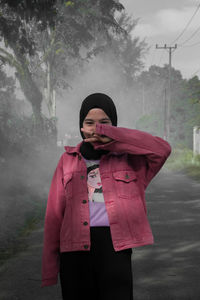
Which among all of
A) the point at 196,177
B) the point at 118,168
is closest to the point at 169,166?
the point at 196,177

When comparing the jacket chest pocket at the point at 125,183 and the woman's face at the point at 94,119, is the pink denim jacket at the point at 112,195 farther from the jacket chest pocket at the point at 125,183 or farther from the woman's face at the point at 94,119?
the woman's face at the point at 94,119

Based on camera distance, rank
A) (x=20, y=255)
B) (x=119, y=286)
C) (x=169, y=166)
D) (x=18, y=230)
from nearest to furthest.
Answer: (x=119, y=286), (x=20, y=255), (x=18, y=230), (x=169, y=166)

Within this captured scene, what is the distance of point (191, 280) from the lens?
4.74m

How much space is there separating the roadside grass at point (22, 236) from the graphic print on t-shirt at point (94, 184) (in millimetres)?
3292

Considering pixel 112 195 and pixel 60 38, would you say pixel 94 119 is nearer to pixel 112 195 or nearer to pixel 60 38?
pixel 112 195

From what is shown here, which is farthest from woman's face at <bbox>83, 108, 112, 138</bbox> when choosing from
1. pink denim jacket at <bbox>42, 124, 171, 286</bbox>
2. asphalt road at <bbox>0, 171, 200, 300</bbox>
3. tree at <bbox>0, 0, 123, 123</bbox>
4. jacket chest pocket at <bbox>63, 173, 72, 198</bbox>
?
tree at <bbox>0, 0, 123, 123</bbox>

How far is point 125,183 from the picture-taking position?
8.33 ft

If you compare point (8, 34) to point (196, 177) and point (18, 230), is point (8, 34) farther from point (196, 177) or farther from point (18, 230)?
point (196, 177)

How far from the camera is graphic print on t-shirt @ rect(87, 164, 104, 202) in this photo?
2537 millimetres

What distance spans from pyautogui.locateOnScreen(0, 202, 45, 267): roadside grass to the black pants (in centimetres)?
324

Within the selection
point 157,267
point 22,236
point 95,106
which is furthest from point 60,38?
point 95,106

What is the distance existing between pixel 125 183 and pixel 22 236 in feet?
15.9

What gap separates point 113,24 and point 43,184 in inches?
456

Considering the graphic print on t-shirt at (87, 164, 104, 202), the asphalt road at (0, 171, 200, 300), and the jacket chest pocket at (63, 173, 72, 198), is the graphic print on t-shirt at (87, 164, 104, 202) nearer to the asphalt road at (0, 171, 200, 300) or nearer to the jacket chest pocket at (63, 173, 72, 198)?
the jacket chest pocket at (63, 173, 72, 198)
